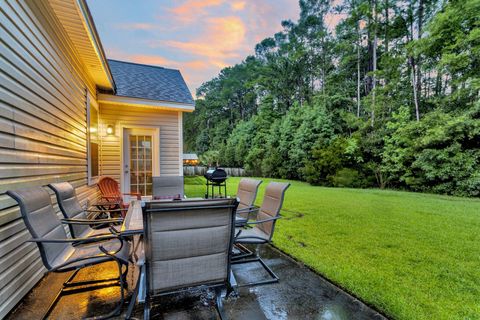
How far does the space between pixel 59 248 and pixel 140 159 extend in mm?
4368

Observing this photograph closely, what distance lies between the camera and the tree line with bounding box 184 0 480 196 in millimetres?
9953

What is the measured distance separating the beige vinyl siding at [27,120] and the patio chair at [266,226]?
6.24 ft

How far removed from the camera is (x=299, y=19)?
22.7 meters

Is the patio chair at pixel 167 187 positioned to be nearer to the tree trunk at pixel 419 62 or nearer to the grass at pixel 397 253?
the grass at pixel 397 253

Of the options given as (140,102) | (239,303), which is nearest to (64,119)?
(140,102)

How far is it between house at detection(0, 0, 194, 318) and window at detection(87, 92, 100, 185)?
0.02 m

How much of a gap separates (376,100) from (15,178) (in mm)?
15433

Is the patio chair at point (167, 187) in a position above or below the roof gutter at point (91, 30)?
below

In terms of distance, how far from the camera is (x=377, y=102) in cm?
1353

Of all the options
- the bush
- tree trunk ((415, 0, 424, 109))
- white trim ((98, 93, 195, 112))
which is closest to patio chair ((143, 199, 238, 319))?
white trim ((98, 93, 195, 112))

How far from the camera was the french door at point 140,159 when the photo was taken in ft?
20.1

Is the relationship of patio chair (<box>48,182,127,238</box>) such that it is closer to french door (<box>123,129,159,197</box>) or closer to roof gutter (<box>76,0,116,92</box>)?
roof gutter (<box>76,0,116,92</box>)

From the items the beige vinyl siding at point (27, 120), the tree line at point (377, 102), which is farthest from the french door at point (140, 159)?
the tree line at point (377, 102)

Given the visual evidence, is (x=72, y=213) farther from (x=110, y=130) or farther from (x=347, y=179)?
(x=347, y=179)
